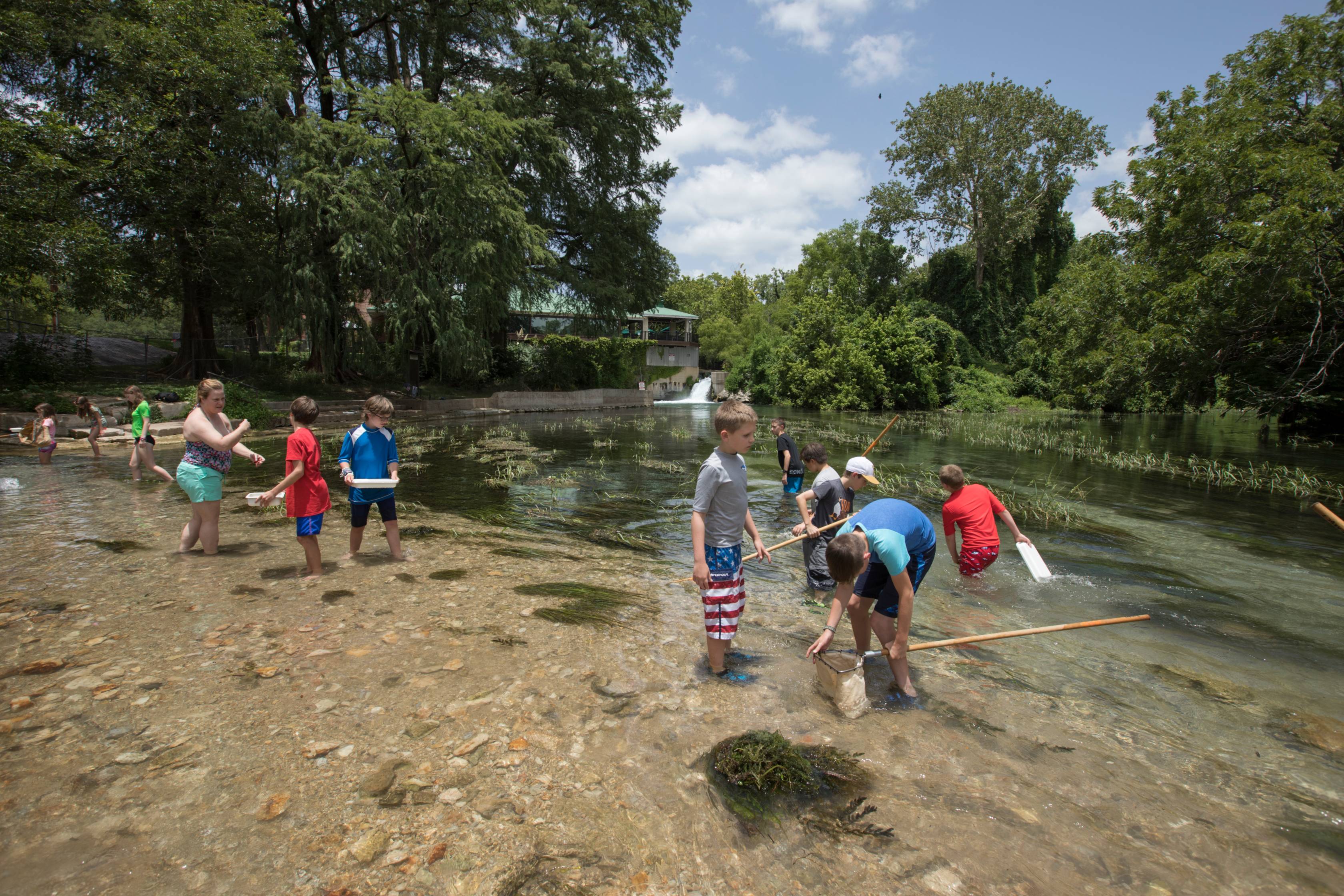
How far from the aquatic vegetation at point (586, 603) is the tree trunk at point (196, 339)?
26.7 meters

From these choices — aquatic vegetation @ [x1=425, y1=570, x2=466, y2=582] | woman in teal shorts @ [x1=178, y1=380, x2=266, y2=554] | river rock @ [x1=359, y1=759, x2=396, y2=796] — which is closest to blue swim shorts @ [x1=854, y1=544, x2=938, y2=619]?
river rock @ [x1=359, y1=759, x2=396, y2=796]

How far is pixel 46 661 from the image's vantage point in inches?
174

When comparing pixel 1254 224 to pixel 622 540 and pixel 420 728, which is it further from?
pixel 420 728

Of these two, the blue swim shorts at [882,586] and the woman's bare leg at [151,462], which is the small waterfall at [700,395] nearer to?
the woman's bare leg at [151,462]

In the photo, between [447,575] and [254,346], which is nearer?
[447,575]

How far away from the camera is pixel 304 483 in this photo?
6234mm

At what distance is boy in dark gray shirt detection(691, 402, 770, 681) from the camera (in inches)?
173

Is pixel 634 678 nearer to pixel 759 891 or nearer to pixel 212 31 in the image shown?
pixel 759 891

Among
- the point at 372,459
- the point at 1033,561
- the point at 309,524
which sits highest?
the point at 372,459

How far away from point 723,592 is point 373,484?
3926mm

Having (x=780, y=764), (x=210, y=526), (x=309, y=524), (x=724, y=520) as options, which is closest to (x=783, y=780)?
(x=780, y=764)

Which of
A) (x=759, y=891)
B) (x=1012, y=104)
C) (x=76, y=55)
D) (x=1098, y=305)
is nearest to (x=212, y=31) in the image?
(x=76, y=55)

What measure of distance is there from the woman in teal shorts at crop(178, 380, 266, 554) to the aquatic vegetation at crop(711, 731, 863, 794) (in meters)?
5.64

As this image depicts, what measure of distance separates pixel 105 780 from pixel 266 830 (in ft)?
3.30
